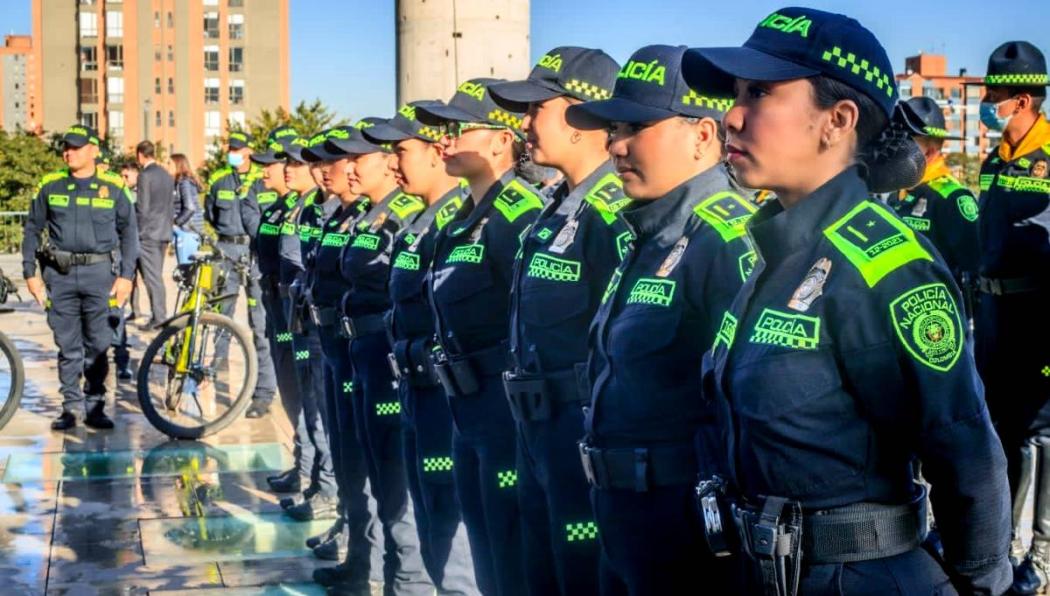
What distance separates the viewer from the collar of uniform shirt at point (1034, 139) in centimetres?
644

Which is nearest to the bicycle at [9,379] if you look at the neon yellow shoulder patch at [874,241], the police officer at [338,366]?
the police officer at [338,366]

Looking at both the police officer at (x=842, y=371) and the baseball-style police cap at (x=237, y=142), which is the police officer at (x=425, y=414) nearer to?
the police officer at (x=842, y=371)

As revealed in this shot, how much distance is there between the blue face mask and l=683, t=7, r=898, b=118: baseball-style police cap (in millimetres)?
3983

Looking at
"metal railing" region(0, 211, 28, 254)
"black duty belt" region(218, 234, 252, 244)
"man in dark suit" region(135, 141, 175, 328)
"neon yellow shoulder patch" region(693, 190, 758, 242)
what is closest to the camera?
"neon yellow shoulder patch" region(693, 190, 758, 242)

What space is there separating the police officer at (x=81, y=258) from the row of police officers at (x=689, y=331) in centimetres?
324

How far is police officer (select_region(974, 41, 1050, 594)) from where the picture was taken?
6.34 meters

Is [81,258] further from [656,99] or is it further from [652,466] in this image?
[652,466]

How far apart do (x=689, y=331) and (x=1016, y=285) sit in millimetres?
3457

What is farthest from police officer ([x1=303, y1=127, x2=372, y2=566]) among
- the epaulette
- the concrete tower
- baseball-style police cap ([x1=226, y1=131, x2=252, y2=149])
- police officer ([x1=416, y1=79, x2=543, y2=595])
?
baseball-style police cap ([x1=226, y1=131, x2=252, y2=149])

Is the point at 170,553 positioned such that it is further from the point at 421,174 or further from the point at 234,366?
the point at 234,366

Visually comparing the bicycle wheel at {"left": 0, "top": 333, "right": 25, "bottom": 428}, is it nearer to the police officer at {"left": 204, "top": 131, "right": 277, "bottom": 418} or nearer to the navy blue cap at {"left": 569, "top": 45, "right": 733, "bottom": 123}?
the police officer at {"left": 204, "top": 131, "right": 277, "bottom": 418}

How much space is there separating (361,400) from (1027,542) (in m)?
3.05

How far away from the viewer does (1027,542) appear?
688cm

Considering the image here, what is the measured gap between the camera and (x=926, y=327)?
2688mm
